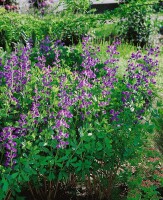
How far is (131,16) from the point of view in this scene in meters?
11.0

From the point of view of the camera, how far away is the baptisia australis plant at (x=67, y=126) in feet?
10.2

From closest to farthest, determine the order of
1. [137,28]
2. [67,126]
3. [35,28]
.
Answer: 1. [67,126]
2. [35,28]
3. [137,28]

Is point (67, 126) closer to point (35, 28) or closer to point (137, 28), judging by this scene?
point (35, 28)

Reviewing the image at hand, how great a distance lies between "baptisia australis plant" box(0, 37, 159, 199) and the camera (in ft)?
10.2

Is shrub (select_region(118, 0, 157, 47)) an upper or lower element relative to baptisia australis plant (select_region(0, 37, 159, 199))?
lower

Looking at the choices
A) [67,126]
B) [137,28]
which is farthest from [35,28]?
[67,126]

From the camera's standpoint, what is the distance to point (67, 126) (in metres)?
3.08

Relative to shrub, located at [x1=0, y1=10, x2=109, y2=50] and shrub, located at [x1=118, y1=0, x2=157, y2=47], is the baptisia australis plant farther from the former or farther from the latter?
shrub, located at [x1=118, y1=0, x2=157, y2=47]

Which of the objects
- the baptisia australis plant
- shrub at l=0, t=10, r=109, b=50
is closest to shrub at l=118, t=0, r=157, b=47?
shrub at l=0, t=10, r=109, b=50

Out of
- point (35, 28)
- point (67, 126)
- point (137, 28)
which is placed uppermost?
point (67, 126)

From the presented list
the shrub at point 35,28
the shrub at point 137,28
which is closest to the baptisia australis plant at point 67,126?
the shrub at point 35,28

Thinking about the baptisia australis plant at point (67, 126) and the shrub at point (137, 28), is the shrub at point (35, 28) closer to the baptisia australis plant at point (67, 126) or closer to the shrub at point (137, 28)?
the shrub at point (137, 28)

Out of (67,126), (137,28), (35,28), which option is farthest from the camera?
(137,28)

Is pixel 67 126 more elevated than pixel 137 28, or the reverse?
pixel 67 126
